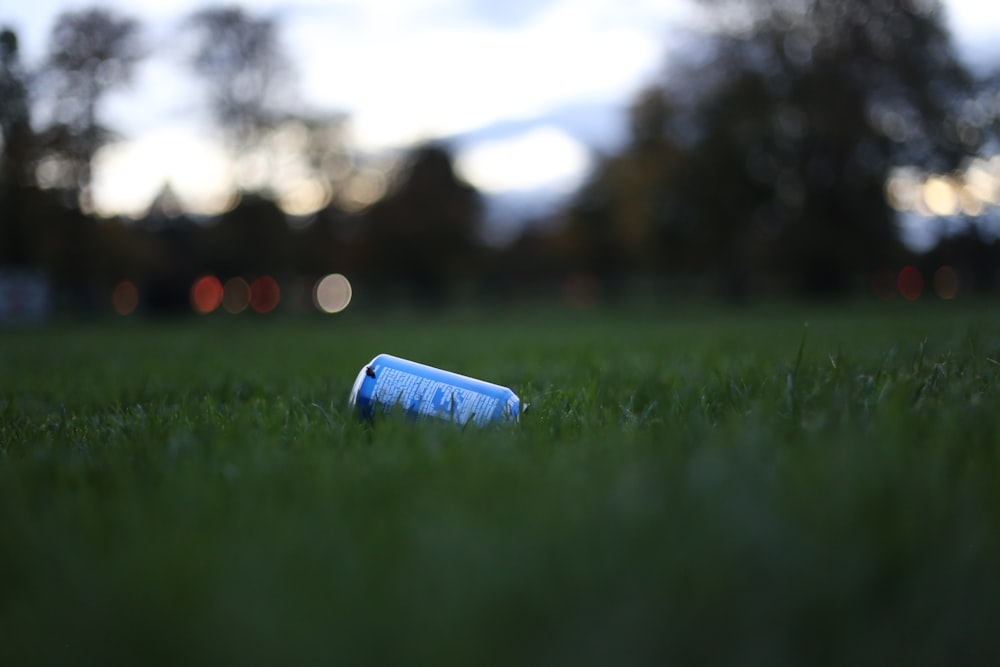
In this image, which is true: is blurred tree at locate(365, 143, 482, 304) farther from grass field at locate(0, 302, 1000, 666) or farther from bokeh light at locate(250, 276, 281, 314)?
grass field at locate(0, 302, 1000, 666)

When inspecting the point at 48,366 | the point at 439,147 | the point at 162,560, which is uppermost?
the point at 439,147

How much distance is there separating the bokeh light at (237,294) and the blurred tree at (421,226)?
12.3m

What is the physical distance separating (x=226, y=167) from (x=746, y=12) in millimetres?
21046

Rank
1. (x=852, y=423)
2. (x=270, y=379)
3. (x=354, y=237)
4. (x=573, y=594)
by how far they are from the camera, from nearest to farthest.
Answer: (x=573, y=594)
(x=852, y=423)
(x=270, y=379)
(x=354, y=237)

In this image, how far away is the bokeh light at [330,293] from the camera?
36.6m

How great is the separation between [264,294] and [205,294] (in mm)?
2964

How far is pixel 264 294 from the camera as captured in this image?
109 ft

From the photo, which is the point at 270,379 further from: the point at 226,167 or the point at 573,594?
the point at 226,167

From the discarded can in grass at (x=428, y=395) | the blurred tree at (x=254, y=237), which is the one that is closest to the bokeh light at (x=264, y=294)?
the blurred tree at (x=254, y=237)

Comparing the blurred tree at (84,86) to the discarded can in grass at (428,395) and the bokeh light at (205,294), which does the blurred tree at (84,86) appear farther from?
the discarded can in grass at (428,395)

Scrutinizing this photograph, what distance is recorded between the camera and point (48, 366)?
676 centimetres

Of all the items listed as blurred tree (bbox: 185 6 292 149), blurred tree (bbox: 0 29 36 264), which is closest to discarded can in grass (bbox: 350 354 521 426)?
blurred tree (bbox: 0 29 36 264)

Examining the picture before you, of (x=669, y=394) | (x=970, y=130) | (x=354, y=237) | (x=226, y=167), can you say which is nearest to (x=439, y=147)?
(x=354, y=237)

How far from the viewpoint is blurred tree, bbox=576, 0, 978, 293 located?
2288 centimetres
